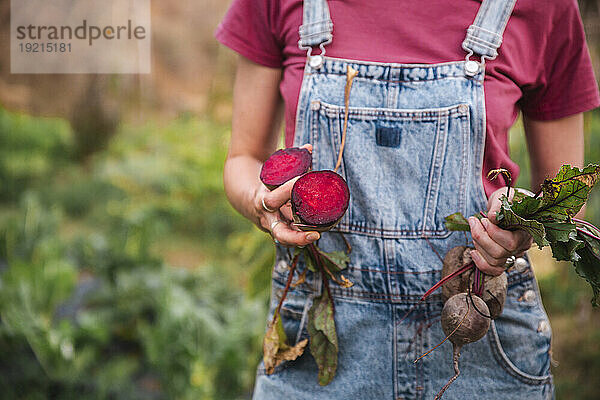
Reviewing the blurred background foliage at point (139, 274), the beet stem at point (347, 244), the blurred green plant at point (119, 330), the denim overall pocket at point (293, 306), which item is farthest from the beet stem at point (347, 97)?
the blurred green plant at point (119, 330)

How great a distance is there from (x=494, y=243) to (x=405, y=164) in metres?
0.22

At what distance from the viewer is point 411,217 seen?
1.01 m

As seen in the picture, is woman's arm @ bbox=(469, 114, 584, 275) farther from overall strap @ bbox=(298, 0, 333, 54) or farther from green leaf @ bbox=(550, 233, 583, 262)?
overall strap @ bbox=(298, 0, 333, 54)

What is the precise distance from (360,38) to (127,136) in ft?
12.1

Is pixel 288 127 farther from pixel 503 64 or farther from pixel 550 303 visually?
pixel 550 303

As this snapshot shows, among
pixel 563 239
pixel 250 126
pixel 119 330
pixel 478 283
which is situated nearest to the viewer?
pixel 563 239

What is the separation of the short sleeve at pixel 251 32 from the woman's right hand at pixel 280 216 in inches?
12.4

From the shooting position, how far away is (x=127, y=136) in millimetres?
4434

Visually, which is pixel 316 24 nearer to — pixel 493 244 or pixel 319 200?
pixel 319 200

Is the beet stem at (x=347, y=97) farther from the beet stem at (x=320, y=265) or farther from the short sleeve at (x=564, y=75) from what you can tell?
the short sleeve at (x=564, y=75)

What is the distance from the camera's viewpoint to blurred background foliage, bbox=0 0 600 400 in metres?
2.19

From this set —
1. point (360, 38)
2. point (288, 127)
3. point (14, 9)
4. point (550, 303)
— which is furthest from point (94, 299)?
point (14, 9)

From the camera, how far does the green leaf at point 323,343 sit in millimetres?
1020

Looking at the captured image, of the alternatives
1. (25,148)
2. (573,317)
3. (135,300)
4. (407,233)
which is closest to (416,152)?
(407,233)
